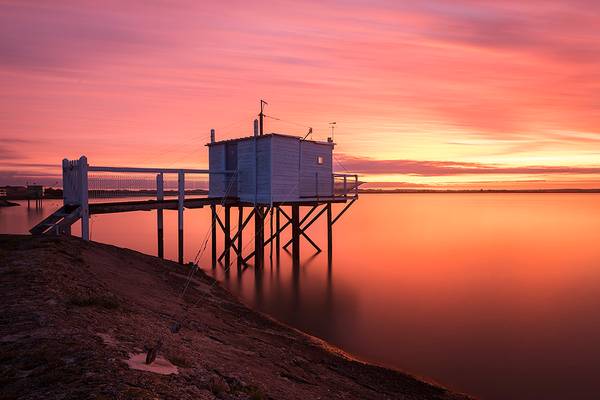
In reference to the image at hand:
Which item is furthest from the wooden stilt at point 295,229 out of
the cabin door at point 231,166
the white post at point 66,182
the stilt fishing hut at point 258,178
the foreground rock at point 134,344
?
the white post at point 66,182

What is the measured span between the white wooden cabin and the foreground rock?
10011mm

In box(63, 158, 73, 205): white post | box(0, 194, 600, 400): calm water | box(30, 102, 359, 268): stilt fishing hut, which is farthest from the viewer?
box(30, 102, 359, 268): stilt fishing hut

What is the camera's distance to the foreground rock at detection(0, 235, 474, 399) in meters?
5.77

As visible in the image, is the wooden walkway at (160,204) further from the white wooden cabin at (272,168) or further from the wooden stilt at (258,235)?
the wooden stilt at (258,235)

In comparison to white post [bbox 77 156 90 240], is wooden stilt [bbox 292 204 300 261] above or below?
below

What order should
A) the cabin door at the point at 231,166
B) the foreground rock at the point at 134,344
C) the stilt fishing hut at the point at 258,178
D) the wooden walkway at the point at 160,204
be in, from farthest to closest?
1. the cabin door at the point at 231,166
2. the stilt fishing hut at the point at 258,178
3. the wooden walkway at the point at 160,204
4. the foreground rock at the point at 134,344

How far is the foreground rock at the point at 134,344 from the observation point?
5.77 meters

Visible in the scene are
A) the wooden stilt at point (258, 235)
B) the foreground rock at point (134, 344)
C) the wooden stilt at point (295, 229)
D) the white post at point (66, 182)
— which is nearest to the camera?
the foreground rock at point (134, 344)

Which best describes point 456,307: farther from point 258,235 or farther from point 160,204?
point 160,204

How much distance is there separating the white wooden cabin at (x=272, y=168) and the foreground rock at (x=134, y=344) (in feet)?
32.8

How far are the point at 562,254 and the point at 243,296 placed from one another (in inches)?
1227

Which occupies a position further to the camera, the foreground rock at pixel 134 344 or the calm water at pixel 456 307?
the calm water at pixel 456 307

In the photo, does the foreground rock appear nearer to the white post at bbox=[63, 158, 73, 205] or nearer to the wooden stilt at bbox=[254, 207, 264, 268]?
the white post at bbox=[63, 158, 73, 205]

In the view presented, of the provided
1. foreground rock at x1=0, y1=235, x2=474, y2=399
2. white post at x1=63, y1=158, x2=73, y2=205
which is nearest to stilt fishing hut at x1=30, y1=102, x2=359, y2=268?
white post at x1=63, y1=158, x2=73, y2=205
